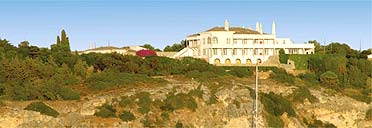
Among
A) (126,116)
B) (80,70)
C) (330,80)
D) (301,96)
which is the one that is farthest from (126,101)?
(330,80)

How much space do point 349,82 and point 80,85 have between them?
32502 mm

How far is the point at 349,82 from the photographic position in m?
65.1

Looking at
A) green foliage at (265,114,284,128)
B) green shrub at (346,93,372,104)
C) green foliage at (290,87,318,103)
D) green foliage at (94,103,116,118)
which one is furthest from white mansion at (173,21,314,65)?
green foliage at (94,103,116,118)

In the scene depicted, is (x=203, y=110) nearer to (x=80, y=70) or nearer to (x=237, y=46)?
(x=80, y=70)

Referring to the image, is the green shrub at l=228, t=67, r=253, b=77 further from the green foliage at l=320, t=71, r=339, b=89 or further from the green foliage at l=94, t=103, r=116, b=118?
the green foliage at l=94, t=103, r=116, b=118

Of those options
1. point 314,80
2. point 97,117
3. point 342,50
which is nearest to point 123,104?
point 97,117

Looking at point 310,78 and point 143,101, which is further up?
point 310,78

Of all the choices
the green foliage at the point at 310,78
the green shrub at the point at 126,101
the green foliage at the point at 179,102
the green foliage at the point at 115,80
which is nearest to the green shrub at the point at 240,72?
the green foliage at the point at 310,78

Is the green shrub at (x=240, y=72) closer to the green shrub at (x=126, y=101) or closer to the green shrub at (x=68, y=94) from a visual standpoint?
the green shrub at (x=126, y=101)

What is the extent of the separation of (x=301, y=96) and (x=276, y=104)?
5.12m

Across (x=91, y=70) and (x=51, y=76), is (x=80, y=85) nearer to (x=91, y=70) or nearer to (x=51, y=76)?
(x=51, y=76)

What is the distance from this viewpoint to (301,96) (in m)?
55.7

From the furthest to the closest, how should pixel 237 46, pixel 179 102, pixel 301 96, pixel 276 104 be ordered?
pixel 237 46, pixel 301 96, pixel 276 104, pixel 179 102

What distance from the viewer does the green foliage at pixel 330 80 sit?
207 feet
